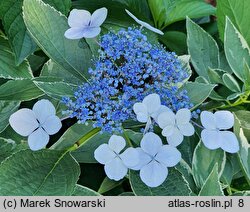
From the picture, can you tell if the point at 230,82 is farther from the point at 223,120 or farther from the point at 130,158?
the point at 130,158

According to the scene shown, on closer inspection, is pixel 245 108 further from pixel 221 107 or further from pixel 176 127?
pixel 176 127

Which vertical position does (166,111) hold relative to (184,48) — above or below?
above

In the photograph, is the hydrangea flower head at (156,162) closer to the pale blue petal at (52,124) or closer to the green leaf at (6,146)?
the pale blue petal at (52,124)

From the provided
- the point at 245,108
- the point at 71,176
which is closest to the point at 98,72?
the point at 71,176

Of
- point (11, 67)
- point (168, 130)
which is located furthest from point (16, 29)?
point (168, 130)

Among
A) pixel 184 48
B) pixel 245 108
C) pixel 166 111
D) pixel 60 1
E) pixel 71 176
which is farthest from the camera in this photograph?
pixel 184 48

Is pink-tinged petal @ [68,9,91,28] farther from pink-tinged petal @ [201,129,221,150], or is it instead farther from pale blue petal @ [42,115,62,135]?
pink-tinged petal @ [201,129,221,150]
